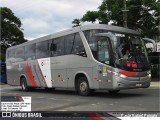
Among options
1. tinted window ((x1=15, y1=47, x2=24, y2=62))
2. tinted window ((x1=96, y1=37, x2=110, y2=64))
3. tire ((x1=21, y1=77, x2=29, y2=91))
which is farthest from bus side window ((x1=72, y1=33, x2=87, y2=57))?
tire ((x1=21, y1=77, x2=29, y2=91))

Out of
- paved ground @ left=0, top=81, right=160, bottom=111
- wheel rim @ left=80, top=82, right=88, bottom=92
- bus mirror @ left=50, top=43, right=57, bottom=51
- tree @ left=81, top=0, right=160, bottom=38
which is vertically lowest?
paved ground @ left=0, top=81, right=160, bottom=111

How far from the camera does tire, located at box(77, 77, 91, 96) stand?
14.4m

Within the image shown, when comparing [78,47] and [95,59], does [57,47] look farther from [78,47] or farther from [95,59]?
[95,59]

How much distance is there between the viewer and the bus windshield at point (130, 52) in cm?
1324

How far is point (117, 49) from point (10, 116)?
9755 mm

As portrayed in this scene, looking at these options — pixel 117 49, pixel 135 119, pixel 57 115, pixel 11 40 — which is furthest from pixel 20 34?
pixel 117 49

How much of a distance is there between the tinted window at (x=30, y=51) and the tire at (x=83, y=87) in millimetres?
3990

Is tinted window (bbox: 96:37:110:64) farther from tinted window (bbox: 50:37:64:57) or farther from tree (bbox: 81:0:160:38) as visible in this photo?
tree (bbox: 81:0:160:38)

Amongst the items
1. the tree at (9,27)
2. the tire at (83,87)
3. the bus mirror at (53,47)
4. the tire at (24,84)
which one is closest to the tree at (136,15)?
the tire at (24,84)

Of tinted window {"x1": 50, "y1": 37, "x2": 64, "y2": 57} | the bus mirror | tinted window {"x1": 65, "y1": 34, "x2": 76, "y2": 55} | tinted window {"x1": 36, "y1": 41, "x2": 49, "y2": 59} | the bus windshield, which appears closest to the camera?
the bus windshield

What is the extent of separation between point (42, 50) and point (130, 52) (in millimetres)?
5436

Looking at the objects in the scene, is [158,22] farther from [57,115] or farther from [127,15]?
[57,115]

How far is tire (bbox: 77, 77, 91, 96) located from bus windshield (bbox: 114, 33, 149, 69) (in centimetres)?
195

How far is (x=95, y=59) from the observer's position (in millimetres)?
13750
